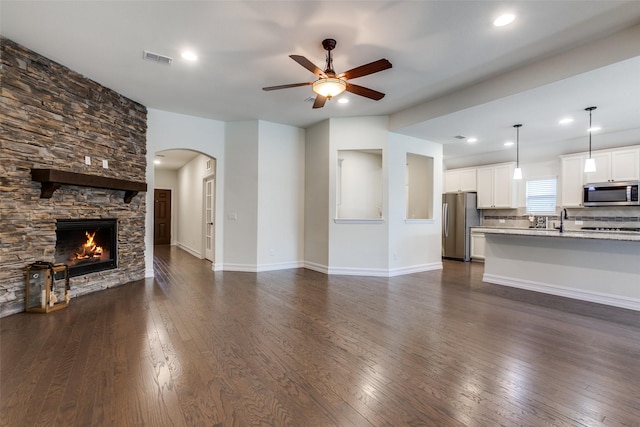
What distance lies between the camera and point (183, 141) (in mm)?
5570

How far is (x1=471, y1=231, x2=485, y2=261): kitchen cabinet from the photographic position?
731 centimetres

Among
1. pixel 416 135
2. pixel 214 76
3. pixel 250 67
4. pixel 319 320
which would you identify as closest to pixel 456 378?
pixel 319 320

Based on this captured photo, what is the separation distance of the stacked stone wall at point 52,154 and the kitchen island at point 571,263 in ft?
19.4

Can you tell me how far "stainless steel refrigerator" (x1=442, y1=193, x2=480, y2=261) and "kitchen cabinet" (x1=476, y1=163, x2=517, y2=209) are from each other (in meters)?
0.27

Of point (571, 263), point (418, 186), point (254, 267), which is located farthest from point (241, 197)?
point (571, 263)

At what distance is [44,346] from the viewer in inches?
99.7

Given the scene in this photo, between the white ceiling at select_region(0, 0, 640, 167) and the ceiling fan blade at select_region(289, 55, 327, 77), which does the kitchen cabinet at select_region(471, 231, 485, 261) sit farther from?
the ceiling fan blade at select_region(289, 55, 327, 77)

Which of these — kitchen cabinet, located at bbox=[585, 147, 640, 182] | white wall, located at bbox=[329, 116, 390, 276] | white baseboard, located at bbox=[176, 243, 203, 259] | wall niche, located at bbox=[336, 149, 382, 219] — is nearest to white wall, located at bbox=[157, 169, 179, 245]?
white baseboard, located at bbox=[176, 243, 203, 259]

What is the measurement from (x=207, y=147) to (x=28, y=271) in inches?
130

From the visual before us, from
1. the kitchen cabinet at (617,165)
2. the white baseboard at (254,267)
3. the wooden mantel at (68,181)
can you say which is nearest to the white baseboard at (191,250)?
the white baseboard at (254,267)

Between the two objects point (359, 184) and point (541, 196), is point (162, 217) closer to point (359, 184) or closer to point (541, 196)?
point (359, 184)

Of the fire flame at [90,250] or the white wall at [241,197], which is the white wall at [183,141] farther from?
the fire flame at [90,250]

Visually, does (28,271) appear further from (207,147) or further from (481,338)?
(481,338)

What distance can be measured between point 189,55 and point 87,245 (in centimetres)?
304
